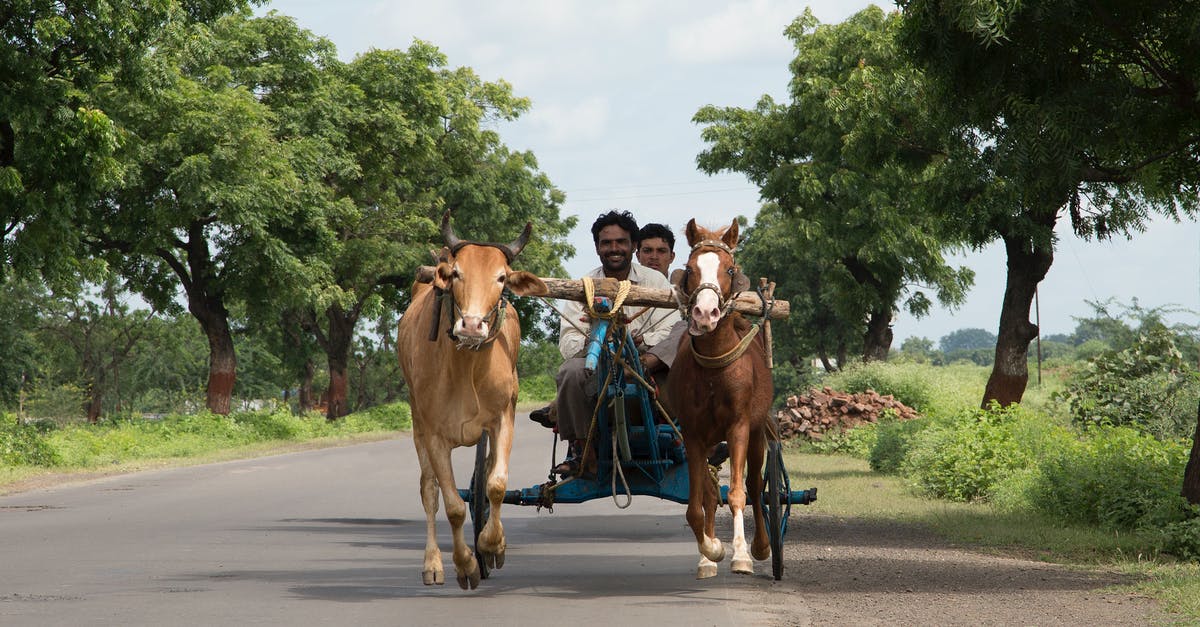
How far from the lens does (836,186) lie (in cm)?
3488

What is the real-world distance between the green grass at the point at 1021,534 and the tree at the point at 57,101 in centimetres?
1198

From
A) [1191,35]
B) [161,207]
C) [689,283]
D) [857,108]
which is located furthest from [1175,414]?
[161,207]

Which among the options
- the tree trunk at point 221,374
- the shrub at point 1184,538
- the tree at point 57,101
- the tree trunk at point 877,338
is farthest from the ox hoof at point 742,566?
the tree trunk at point 877,338

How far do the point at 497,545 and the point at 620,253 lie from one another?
3.11 metres

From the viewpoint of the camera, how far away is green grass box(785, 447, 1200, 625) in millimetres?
9781

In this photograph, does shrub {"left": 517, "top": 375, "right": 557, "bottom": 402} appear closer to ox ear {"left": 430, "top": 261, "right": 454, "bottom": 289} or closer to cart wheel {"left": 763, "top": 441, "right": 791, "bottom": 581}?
cart wheel {"left": 763, "top": 441, "right": 791, "bottom": 581}

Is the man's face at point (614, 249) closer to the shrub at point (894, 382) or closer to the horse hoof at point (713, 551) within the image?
the horse hoof at point (713, 551)

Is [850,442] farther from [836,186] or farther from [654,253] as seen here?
[654,253]

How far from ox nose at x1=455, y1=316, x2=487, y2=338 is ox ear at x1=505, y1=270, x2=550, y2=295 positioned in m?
0.51

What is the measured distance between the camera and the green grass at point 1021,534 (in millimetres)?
9781

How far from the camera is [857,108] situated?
19969 mm

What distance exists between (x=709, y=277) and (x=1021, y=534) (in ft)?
21.7

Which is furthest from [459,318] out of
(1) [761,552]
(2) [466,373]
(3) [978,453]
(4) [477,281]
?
(3) [978,453]

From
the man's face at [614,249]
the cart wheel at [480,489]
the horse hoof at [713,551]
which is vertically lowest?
the horse hoof at [713,551]
